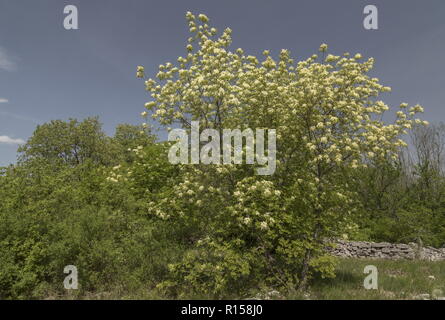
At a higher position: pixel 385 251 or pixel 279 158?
pixel 279 158

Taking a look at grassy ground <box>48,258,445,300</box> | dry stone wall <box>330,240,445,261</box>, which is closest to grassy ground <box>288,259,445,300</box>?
grassy ground <box>48,258,445,300</box>

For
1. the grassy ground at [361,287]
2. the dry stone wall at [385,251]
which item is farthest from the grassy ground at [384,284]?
the dry stone wall at [385,251]

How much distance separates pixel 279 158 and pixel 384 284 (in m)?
5.36

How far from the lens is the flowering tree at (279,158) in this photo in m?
7.76

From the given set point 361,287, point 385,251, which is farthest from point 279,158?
point 385,251

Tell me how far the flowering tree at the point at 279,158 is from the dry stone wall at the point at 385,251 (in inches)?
346

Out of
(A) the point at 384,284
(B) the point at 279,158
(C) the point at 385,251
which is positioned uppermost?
(B) the point at 279,158

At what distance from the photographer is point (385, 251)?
16234 millimetres

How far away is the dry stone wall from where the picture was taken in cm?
1577

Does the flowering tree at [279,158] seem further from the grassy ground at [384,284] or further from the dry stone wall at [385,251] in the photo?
the dry stone wall at [385,251]

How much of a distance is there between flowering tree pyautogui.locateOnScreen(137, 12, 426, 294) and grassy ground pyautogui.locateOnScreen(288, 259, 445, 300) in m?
0.71

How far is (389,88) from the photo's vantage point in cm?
842

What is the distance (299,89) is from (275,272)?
17.9ft

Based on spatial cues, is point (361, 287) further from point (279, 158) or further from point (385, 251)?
point (385, 251)
